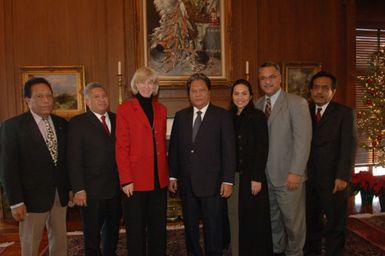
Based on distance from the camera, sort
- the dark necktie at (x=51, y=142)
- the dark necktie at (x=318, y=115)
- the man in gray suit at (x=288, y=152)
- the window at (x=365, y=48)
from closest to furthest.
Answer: the dark necktie at (x=51, y=142) < the man in gray suit at (x=288, y=152) < the dark necktie at (x=318, y=115) < the window at (x=365, y=48)

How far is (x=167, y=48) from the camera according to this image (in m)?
4.68

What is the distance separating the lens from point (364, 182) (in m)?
4.48

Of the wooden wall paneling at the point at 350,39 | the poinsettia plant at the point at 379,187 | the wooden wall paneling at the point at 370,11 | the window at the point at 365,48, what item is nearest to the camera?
Result: the poinsettia plant at the point at 379,187

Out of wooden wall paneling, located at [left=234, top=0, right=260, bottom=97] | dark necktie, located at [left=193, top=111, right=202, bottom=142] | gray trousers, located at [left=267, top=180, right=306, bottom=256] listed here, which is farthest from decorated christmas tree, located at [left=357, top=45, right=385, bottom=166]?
dark necktie, located at [left=193, top=111, right=202, bottom=142]

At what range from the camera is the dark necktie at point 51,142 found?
2295 millimetres

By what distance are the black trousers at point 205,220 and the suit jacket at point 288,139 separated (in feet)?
1.67

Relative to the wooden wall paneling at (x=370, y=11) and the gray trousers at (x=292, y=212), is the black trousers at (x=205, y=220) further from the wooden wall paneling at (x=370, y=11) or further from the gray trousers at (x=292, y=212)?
the wooden wall paneling at (x=370, y=11)

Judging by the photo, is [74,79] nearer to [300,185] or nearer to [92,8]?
[92,8]

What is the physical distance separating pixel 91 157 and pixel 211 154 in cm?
88

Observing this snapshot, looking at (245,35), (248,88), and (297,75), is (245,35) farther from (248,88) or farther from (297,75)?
(248,88)

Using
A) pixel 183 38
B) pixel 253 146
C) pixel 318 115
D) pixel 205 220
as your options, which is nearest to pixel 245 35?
pixel 183 38

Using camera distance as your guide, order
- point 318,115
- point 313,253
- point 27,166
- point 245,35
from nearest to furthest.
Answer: point 27,166 → point 318,115 → point 313,253 → point 245,35

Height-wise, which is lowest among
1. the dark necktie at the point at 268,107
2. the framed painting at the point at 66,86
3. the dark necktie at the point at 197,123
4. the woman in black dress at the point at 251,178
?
the woman in black dress at the point at 251,178

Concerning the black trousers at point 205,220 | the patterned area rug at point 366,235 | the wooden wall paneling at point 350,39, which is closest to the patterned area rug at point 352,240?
the patterned area rug at point 366,235
